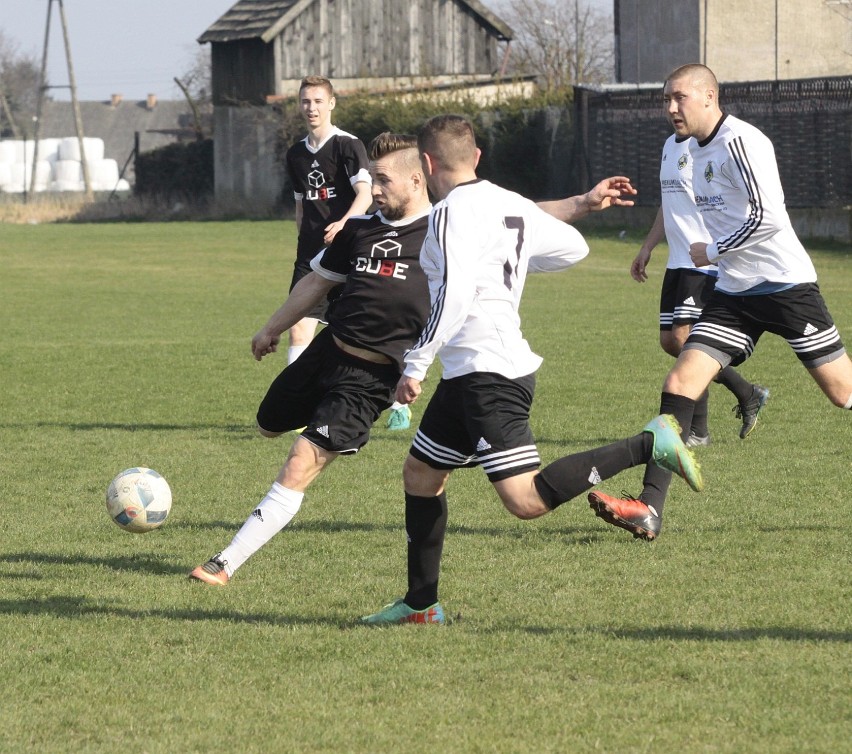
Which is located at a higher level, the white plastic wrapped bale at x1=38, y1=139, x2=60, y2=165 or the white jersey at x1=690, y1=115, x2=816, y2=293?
the white plastic wrapped bale at x1=38, y1=139, x2=60, y2=165

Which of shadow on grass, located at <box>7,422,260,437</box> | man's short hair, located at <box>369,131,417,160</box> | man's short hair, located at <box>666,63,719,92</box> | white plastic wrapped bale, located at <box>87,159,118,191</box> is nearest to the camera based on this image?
man's short hair, located at <box>369,131,417,160</box>

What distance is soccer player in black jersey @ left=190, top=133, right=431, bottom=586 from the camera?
542 cm

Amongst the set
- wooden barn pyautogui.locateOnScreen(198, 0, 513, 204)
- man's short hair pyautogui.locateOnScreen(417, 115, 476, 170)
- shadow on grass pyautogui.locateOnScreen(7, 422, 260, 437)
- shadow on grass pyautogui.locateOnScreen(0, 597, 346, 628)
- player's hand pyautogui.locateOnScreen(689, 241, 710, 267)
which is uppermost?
wooden barn pyautogui.locateOnScreen(198, 0, 513, 204)

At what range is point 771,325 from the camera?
20.6 ft

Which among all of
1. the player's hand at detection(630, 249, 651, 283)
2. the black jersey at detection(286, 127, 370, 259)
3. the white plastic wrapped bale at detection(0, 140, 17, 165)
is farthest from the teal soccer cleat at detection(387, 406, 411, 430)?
the white plastic wrapped bale at detection(0, 140, 17, 165)

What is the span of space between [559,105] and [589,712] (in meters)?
30.0

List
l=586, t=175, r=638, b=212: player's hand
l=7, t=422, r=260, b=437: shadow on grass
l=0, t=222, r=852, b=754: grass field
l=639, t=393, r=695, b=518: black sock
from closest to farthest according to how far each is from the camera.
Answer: l=0, t=222, r=852, b=754: grass field, l=586, t=175, r=638, b=212: player's hand, l=639, t=393, r=695, b=518: black sock, l=7, t=422, r=260, b=437: shadow on grass

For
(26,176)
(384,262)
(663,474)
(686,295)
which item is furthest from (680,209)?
(26,176)

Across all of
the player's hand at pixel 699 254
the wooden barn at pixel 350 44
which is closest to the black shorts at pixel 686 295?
the player's hand at pixel 699 254

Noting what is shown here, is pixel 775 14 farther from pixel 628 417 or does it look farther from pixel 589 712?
pixel 589 712

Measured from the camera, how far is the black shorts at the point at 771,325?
620 centimetres

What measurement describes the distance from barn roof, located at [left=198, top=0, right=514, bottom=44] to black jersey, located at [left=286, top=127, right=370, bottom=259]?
3425 cm

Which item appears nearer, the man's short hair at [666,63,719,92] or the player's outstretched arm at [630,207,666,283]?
the man's short hair at [666,63,719,92]

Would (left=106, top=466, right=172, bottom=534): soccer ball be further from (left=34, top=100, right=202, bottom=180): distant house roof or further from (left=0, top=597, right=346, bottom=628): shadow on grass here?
(left=34, top=100, right=202, bottom=180): distant house roof
